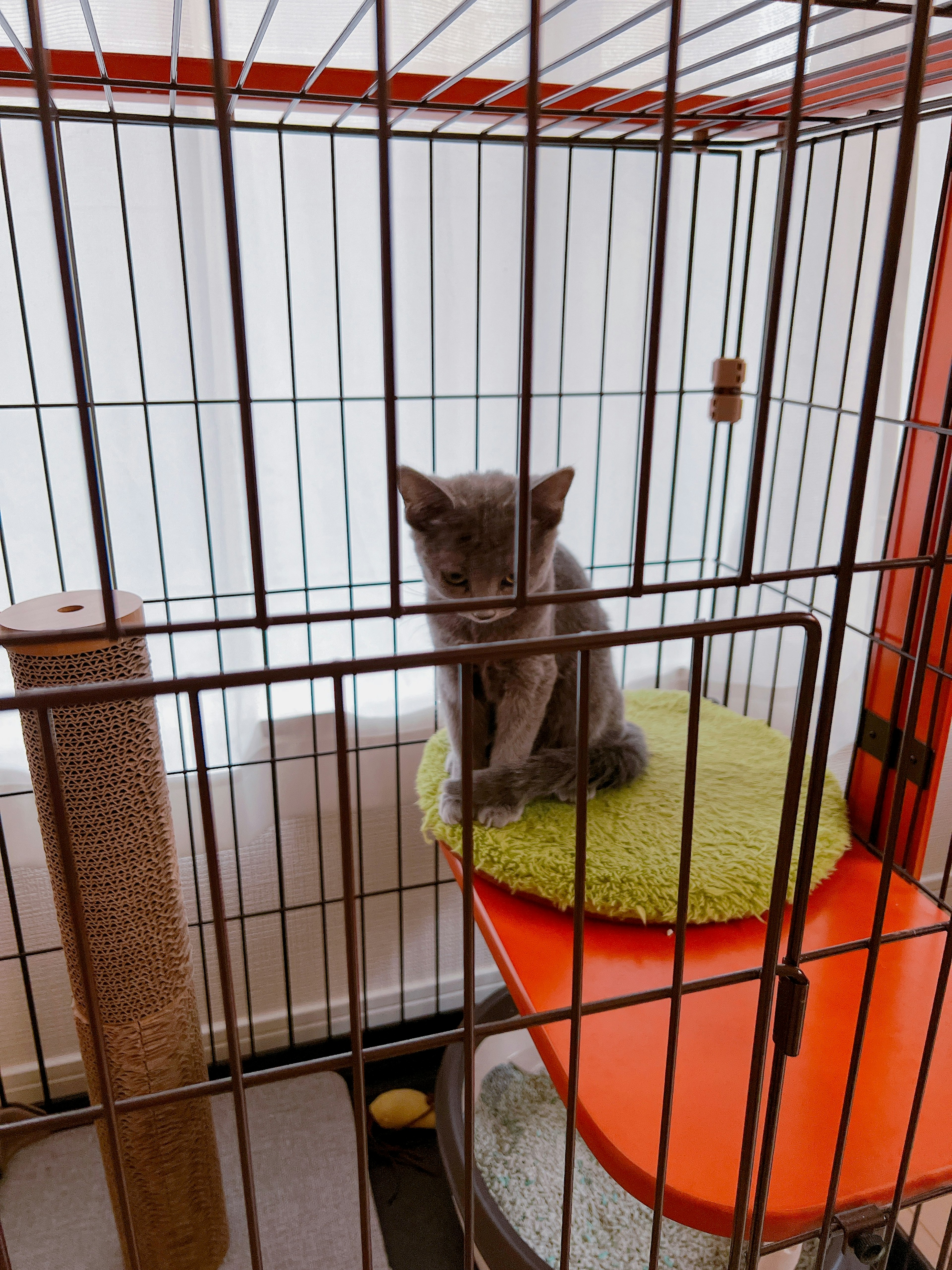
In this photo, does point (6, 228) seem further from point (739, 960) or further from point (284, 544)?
point (739, 960)

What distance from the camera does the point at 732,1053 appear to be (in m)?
0.95

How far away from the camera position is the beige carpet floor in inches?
53.9

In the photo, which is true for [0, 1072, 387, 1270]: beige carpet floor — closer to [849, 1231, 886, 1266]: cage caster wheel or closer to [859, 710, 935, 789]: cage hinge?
[849, 1231, 886, 1266]: cage caster wheel

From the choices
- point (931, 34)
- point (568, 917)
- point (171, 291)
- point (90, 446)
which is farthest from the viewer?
point (171, 291)

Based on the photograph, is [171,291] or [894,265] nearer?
[894,265]

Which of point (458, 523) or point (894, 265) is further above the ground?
point (894, 265)

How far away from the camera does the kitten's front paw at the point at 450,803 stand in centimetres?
129

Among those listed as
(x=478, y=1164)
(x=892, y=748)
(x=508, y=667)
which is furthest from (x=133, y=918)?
(x=892, y=748)

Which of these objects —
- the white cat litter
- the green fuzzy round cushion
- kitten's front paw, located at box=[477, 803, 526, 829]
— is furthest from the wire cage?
the white cat litter

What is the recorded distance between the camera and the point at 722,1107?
2.89 ft

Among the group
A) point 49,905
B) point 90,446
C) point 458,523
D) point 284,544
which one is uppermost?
point 90,446

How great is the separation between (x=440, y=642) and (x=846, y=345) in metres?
0.84

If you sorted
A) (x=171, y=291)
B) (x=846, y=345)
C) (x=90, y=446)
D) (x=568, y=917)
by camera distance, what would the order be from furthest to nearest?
(x=846, y=345) < (x=171, y=291) < (x=568, y=917) < (x=90, y=446)

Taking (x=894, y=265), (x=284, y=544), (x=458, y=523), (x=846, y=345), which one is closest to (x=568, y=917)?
(x=458, y=523)
